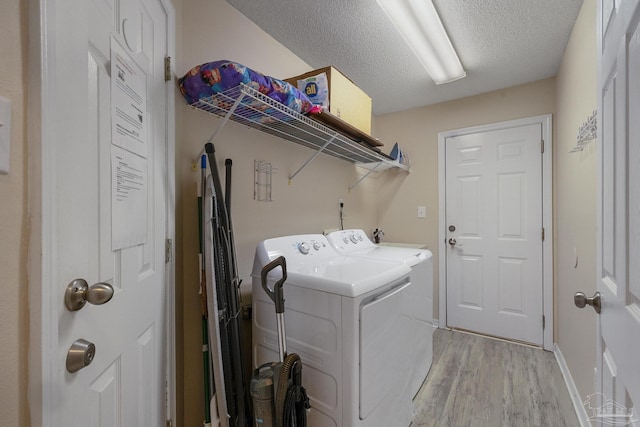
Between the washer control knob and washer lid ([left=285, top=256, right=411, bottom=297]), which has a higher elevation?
the washer control knob

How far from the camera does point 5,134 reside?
0.46 m

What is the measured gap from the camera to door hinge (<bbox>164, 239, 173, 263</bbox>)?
1.12 meters

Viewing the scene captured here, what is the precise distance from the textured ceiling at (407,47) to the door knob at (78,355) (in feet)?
5.87

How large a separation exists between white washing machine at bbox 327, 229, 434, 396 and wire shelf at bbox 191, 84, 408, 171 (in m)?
0.68

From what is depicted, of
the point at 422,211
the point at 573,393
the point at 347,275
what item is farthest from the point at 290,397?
the point at 422,211

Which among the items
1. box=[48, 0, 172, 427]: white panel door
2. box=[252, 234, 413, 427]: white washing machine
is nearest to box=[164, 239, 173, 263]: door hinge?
box=[48, 0, 172, 427]: white panel door

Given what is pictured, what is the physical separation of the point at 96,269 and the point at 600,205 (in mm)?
1470

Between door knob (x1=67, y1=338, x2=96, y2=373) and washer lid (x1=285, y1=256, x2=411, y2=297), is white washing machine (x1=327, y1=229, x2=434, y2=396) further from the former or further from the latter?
door knob (x1=67, y1=338, x2=96, y2=373)

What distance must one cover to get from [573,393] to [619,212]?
1.91 metres

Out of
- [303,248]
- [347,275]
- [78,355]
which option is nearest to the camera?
[78,355]

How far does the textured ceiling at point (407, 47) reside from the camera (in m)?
1.59

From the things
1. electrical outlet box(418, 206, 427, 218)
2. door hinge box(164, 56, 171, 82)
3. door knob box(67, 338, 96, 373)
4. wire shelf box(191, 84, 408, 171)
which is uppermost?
door hinge box(164, 56, 171, 82)

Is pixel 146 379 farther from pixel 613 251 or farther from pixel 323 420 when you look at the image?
pixel 613 251

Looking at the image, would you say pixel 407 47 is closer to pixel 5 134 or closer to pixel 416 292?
pixel 416 292
